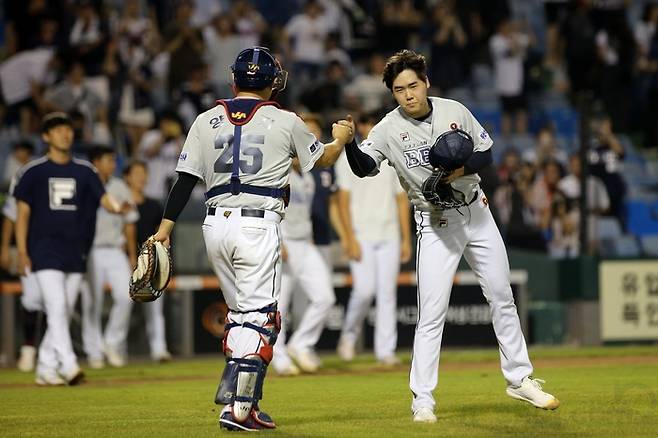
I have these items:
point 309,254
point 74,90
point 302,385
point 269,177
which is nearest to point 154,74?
point 74,90

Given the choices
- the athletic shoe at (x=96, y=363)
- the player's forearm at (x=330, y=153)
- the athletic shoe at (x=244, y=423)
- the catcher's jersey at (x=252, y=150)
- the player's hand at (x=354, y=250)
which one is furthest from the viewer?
the athletic shoe at (x=96, y=363)

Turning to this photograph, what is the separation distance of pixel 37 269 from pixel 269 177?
4.81 meters

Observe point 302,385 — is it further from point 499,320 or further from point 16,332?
point 16,332

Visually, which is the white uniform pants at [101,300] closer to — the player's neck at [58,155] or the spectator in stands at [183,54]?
the player's neck at [58,155]

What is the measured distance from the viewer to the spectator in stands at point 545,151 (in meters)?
21.8

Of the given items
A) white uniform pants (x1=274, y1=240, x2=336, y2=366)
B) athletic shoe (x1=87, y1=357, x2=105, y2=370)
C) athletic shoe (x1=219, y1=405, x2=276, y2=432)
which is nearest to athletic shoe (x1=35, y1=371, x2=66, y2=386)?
white uniform pants (x1=274, y1=240, x2=336, y2=366)

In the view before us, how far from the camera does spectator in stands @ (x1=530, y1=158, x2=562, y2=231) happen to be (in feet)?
67.1

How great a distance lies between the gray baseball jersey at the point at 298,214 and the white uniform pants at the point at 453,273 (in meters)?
4.54

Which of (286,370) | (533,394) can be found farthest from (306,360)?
(533,394)

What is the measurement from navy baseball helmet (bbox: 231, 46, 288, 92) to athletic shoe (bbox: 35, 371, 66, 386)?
202 inches

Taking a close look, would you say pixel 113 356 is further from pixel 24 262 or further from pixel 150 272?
pixel 150 272

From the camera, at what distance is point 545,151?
2200 centimetres

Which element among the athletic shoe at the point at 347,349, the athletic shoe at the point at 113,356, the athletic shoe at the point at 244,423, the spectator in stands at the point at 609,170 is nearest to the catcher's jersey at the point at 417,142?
the athletic shoe at the point at 244,423

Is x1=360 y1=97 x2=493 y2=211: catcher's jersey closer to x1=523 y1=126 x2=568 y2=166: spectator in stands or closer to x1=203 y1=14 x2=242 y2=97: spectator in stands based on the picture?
x1=523 y1=126 x2=568 y2=166: spectator in stands
